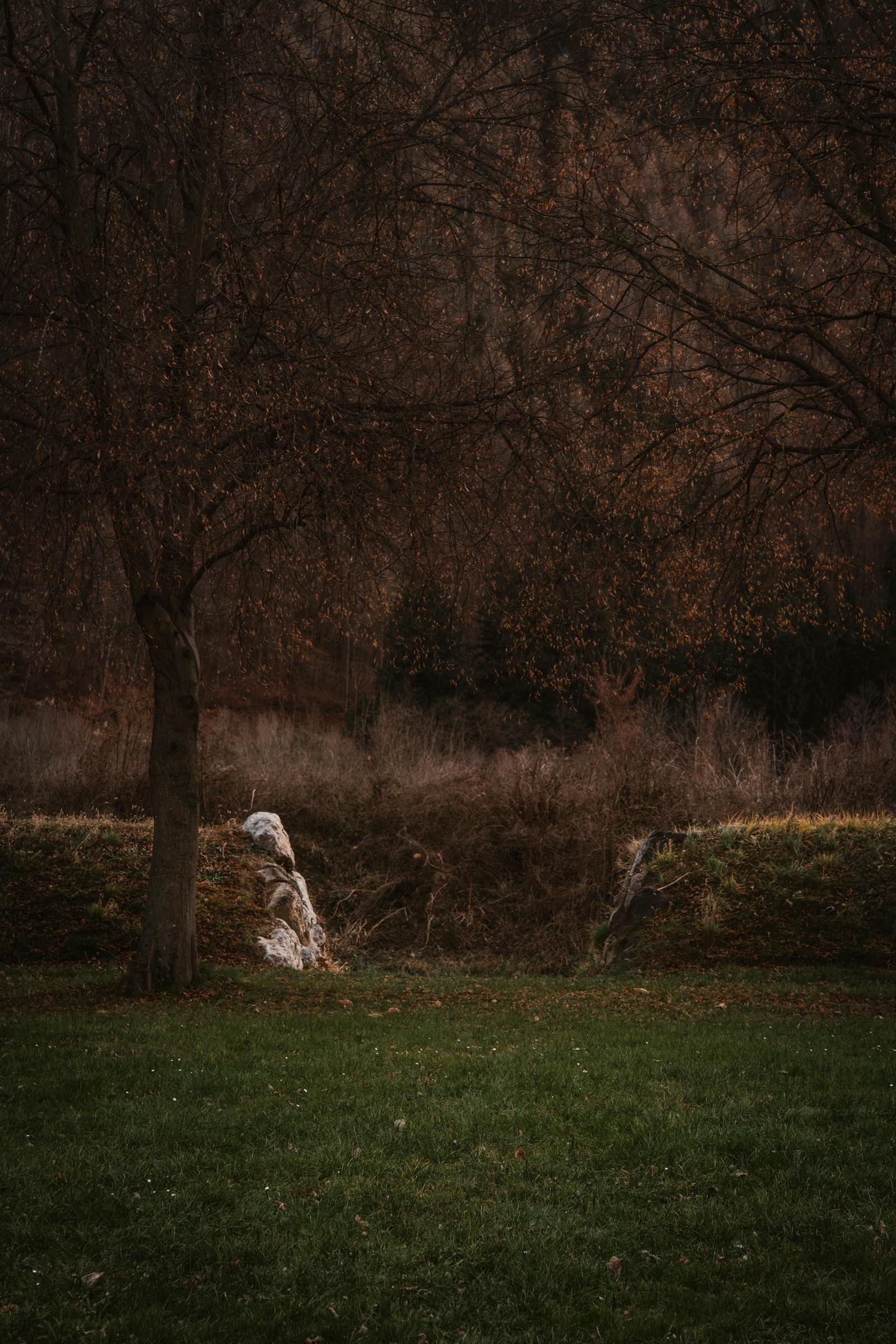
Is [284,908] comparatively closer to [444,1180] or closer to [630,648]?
[630,648]

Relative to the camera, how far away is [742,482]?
8828mm

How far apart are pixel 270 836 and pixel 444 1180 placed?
31.6 feet

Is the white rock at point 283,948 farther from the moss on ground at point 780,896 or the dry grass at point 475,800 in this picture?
the moss on ground at point 780,896

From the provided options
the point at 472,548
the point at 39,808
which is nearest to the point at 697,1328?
the point at 472,548

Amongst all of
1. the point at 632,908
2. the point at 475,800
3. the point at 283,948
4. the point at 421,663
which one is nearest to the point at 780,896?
the point at 632,908

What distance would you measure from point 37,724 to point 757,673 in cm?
1480

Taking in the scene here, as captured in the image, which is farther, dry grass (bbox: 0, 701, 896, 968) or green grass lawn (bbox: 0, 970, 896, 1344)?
dry grass (bbox: 0, 701, 896, 968)

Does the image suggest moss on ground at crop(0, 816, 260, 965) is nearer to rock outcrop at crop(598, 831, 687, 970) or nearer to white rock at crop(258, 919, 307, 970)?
white rock at crop(258, 919, 307, 970)

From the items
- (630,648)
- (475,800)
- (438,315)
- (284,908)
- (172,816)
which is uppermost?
(438,315)

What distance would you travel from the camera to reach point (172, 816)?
30.6 ft

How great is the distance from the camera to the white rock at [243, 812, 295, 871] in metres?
14.2

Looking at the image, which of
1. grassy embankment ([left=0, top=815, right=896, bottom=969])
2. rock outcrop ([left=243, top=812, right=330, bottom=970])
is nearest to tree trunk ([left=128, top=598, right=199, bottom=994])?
grassy embankment ([left=0, top=815, right=896, bottom=969])

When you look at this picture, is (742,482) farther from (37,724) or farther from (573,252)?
(37,724)

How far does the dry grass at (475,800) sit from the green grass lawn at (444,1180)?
878 cm
